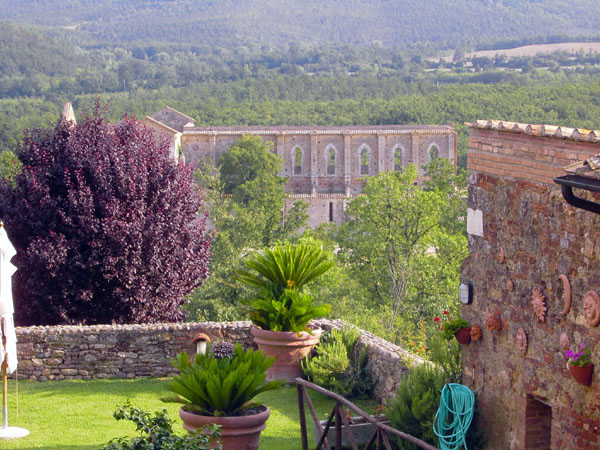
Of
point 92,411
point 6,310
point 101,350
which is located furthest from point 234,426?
point 101,350

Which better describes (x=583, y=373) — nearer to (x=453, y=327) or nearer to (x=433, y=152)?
(x=453, y=327)

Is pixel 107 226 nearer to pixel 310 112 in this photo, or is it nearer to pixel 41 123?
pixel 41 123

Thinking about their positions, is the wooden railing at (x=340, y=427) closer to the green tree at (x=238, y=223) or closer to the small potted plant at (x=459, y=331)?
the small potted plant at (x=459, y=331)

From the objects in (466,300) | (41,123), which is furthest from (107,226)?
(41,123)

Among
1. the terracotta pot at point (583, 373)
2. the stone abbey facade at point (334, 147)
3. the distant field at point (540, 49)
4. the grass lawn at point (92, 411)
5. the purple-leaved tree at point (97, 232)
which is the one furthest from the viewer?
the distant field at point (540, 49)

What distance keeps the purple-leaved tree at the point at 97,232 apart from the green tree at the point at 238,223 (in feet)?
4.19

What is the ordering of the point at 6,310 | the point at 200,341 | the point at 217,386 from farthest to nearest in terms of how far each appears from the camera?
the point at 200,341 → the point at 6,310 → the point at 217,386

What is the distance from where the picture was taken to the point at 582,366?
275 inches

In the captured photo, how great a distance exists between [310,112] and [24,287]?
95.8 meters

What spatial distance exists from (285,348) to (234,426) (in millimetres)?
3669

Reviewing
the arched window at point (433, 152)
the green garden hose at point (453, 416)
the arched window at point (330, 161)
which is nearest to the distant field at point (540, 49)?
the arched window at point (433, 152)

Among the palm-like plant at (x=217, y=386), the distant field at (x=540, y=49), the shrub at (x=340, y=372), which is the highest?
the distant field at (x=540, y=49)

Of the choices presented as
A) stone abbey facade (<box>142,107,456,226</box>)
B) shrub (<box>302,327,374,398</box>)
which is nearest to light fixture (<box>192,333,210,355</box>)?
shrub (<box>302,327,374,398</box>)

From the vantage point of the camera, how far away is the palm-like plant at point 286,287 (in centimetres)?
1180
